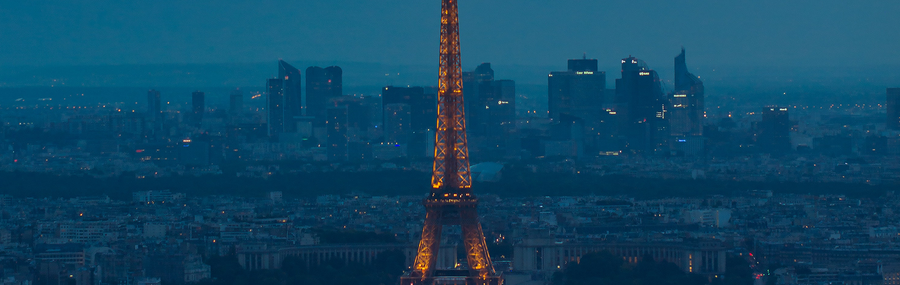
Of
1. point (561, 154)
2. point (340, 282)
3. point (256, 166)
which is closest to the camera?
point (340, 282)

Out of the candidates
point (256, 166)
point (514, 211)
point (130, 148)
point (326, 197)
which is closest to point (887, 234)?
point (514, 211)

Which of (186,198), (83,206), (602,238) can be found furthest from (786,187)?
(602,238)

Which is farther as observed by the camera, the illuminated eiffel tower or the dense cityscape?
the dense cityscape

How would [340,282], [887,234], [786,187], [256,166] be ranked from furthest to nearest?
[256,166]
[786,187]
[887,234]
[340,282]

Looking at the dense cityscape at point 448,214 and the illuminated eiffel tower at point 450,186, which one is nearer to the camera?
the illuminated eiffel tower at point 450,186

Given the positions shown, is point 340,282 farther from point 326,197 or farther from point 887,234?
point 326,197

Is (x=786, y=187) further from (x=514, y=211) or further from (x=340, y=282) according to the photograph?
(x=340, y=282)

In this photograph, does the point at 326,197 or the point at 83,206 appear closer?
the point at 83,206
